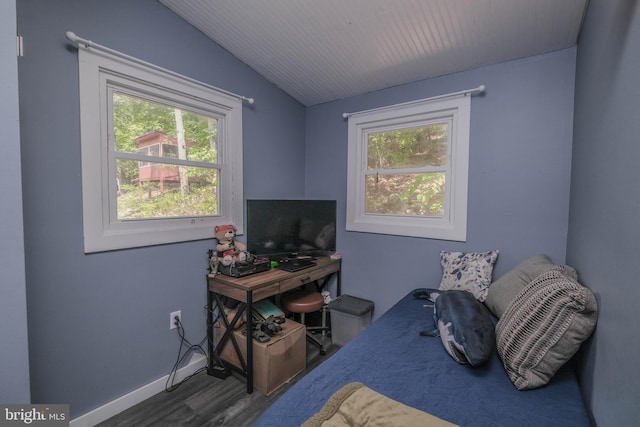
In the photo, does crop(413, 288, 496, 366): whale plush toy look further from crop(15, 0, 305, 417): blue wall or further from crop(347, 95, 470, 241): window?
crop(15, 0, 305, 417): blue wall

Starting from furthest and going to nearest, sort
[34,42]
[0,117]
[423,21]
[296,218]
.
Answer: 1. [296,218]
2. [423,21]
3. [34,42]
4. [0,117]

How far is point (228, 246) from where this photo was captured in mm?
2188

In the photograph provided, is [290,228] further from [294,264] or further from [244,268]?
[244,268]

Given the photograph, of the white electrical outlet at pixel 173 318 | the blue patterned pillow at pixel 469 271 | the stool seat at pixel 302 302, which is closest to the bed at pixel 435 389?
the blue patterned pillow at pixel 469 271

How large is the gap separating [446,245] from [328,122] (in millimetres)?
1723

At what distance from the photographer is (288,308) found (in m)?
2.37

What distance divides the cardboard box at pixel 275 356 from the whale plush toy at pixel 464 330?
3.20ft

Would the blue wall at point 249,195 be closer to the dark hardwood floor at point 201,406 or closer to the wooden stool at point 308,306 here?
the dark hardwood floor at point 201,406

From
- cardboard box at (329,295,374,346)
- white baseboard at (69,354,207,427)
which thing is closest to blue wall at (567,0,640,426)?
cardboard box at (329,295,374,346)

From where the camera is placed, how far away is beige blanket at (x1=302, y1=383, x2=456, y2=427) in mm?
852

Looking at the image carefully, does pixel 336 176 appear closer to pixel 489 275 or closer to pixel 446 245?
pixel 446 245

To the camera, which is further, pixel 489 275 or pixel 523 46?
pixel 489 275

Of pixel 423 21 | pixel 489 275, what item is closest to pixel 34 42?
pixel 423 21

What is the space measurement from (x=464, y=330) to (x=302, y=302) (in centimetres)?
141
